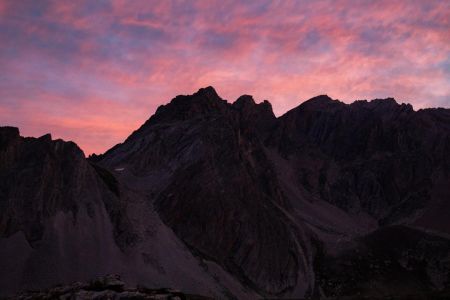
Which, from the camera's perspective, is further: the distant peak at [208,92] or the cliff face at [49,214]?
the distant peak at [208,92]

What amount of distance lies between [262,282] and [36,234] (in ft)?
163

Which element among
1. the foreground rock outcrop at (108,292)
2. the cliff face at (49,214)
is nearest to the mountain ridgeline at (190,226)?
the cliff face at (49,214)

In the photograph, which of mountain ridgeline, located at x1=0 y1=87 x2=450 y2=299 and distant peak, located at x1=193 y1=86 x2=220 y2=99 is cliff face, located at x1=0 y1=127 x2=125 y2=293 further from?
distant peak, located at x1=193 y1=86 x2=220 y2=99

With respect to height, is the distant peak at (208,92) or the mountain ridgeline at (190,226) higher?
the distant peak at (208,92)

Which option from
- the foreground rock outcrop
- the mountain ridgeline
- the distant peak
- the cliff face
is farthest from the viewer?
the distant peak

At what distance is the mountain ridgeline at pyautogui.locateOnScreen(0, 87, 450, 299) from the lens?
93.6 metres

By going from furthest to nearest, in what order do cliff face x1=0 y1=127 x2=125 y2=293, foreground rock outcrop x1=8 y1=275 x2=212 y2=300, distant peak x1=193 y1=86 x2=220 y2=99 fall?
1. distant peak x1=193 y1=86 x2=220 y2=99
2. cliff face x1=0 y1=127 x2=125 y2=293
3. foreground rock outcrop x1=8 y1=275 x2=212 y2=300

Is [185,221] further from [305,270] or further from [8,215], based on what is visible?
A: [8,215]

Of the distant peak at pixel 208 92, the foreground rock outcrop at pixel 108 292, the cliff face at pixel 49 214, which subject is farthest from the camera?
the distant peak at pixel 208 92

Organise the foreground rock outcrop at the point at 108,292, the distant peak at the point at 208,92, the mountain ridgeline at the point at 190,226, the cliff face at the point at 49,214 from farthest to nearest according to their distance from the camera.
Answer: the distant peak at the point at 208,92 < the mountain ridgeline at the point at 190,226 < the cliff face at the point at 49,214 < the foreground rock outcrop at the point at 108,292

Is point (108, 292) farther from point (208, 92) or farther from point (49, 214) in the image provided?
point (208, 92)

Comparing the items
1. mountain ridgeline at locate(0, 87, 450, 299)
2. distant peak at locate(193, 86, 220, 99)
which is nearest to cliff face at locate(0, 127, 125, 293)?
mountain ridgeline at locate(0, 87, 450, 299)

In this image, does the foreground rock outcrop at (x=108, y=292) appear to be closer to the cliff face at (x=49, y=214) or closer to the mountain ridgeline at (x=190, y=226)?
the mountain ridgeline at (x=190, y=226)

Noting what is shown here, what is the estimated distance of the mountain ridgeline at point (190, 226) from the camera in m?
93.6
